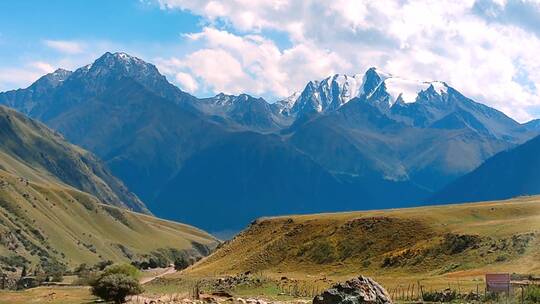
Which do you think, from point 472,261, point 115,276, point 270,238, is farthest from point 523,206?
point 115,276

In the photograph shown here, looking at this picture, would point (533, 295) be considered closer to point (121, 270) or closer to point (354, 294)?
point (354, 294)

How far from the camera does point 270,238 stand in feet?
455

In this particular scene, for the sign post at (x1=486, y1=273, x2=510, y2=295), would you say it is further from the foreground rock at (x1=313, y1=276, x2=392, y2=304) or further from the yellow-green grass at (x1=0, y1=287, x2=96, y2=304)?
the yellow-green grass at (x1=0, y1=287, x2=96, y2=304)

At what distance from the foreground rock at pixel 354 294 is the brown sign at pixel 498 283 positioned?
1119cm

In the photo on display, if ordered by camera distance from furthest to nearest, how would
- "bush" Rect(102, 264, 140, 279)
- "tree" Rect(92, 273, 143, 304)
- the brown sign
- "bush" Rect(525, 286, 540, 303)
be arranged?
"bush" Rect(102, 264, 140, 279) → "tree" Rect(92, 273, 143, 304) → the brown sign → "bush" Rect(525, 286, 540, 303)

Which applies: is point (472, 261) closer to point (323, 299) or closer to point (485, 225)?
point (485, 225)

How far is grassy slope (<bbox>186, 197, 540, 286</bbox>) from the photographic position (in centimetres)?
8681

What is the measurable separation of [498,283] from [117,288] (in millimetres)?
36401

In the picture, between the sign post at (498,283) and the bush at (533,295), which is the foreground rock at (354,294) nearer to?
the bush at (533,295)

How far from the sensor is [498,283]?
168 feet

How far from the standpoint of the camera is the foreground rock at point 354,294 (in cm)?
4256

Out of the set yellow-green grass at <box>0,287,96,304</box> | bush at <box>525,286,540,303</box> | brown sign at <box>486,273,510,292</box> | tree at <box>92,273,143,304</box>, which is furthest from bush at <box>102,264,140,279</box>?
bush at <box>525,286,540,303</box>

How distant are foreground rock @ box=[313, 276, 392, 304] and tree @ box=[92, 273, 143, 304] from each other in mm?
27970

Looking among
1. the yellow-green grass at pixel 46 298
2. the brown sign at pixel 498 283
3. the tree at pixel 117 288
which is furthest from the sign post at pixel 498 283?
the yellow-green grass at pixel 46 298
